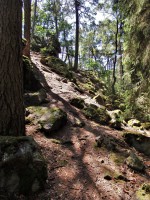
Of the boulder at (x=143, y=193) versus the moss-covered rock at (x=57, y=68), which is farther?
the moss-covered rock at (x=57, y=68)

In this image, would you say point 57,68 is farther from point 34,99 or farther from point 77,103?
point 34,99

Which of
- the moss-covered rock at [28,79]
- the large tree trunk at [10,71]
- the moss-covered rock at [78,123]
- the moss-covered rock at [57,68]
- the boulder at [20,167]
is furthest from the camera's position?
the moss-covered rock at [57,68]

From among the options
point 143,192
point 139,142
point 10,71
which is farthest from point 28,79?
point 143,192

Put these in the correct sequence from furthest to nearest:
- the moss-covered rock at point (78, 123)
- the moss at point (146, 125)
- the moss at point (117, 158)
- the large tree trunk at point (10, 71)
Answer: the moss at point (146, 125)
the moss-covered rock at point (78, 123)
the moss at point (117, 158)
the large tree trunk at point (10, 71)

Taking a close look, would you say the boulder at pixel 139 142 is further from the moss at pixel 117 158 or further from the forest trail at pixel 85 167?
the moss at pixel 117 158

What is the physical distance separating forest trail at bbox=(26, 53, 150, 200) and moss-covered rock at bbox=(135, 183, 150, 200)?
9 centimetres

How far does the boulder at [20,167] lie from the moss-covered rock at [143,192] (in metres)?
1.74

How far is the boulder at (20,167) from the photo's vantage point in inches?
151

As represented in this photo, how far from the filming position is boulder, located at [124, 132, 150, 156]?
6568mm

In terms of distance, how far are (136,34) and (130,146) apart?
3330mm

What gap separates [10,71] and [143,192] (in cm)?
345

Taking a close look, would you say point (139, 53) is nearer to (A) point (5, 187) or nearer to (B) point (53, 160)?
(B) point (53, 160)

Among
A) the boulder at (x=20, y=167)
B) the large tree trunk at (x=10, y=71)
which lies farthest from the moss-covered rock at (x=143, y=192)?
the large tree trunk at (x=10, y=71)

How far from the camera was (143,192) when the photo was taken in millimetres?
4586
